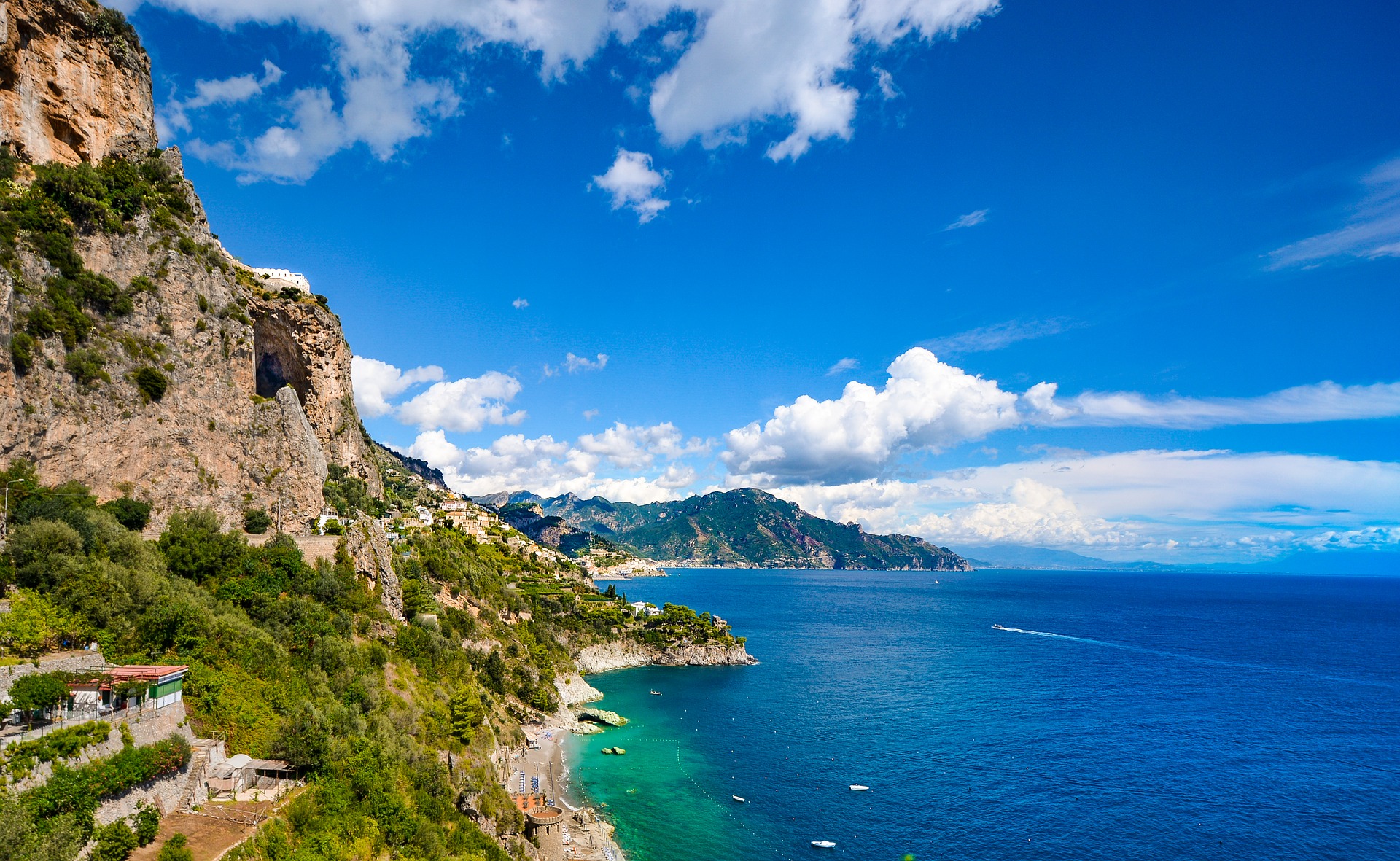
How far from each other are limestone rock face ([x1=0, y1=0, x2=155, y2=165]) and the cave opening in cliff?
50.5ft

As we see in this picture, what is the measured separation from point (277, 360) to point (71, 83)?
23148 millimetres

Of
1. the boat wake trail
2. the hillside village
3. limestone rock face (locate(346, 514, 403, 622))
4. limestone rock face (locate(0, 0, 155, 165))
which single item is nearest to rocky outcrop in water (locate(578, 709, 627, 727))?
the hillside village

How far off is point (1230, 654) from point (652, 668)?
97116 millimetres

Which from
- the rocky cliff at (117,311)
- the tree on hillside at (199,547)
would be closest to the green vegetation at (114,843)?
the tree on hillside at (199,547)

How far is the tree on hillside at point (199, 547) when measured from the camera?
101ft

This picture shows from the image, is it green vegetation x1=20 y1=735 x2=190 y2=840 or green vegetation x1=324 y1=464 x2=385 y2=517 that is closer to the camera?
green vegetation x1=20 y1=735 x2=190 y2=840

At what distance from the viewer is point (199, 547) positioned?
1248 inches

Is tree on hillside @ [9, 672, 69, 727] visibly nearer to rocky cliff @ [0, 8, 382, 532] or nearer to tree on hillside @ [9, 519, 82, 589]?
tree on hillside @ [9, 519, 82, 589]

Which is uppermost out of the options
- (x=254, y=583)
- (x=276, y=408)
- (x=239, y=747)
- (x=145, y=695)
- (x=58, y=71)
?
(x=58, y=71)

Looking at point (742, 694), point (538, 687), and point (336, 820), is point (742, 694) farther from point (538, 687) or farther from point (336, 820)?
point (336, 820)

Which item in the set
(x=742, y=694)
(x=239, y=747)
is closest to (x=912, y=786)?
(x=742, y=694)

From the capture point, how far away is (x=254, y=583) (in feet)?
107

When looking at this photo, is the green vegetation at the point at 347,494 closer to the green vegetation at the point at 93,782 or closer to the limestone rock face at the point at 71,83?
the limestone rock face at the point at 71,83

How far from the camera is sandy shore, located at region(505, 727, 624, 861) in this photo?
37.4m
